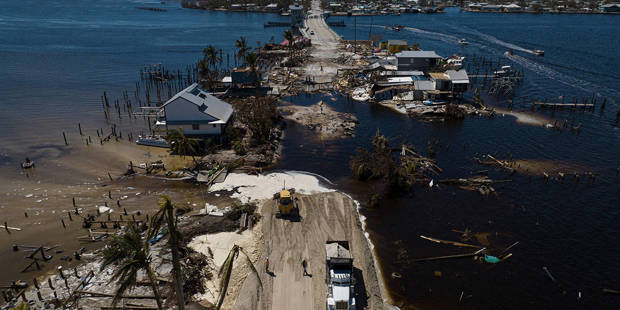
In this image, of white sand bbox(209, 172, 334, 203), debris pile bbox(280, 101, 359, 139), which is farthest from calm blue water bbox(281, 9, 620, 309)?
white sand bbox(209, 172, 334, 203)

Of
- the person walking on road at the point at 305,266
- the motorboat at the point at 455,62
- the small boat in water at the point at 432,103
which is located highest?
the motorboat at the point at 455,62

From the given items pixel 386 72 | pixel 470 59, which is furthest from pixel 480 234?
pixel 470 59

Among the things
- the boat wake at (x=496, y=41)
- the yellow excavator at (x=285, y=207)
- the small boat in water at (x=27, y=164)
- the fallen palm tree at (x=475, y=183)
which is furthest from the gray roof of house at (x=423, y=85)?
the small boat in water at (x=27, y=164)

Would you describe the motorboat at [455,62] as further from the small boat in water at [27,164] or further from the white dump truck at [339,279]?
the small boat in water at [27,164]

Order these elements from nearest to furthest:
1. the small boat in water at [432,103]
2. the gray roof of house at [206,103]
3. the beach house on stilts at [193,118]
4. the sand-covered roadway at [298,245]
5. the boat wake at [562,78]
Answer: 1. the sand-covered roadway at [298,245]
2. the beach house on stilts at [193,118]
3. the gray roof of house at [206,103]
4. the small boat in water at [432,103]
5. the boat wake at [562,78]

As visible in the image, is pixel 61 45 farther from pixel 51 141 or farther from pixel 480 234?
pixel 480 234

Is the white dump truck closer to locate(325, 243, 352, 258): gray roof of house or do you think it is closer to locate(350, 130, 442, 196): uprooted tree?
locate(325, 243, 352, 258): gray roof of house

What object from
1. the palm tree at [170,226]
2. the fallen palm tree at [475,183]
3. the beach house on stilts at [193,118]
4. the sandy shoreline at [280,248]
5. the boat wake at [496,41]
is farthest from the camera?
the boat wake at [496,41]
